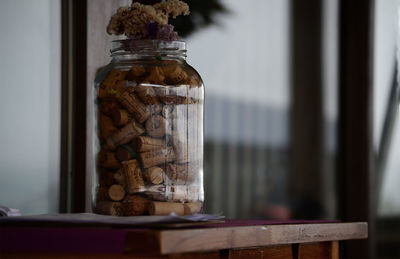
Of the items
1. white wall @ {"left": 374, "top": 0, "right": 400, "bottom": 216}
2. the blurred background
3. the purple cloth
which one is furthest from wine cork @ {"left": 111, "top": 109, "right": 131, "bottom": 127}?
white wall @ {"left": 374, "top": 0, "right": 400, "bottom": 216}

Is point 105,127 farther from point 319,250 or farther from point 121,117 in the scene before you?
point 319,250

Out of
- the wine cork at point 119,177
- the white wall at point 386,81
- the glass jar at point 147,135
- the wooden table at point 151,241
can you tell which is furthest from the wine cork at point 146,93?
the white wall at point 386,81

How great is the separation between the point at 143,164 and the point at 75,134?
39cm

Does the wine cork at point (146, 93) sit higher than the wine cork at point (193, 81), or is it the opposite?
the wine cork at point (193, 81)

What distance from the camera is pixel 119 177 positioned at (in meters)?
0.92

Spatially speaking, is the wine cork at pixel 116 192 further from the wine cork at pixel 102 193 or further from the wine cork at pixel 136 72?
the wine cork at pixel 136 72

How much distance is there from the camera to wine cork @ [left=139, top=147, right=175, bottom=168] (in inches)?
35.7

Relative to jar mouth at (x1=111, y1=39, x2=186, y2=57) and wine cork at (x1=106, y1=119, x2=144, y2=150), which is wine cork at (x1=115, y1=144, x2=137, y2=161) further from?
jar mouth at (x1=111, y1=39, x2=186, y2=57)

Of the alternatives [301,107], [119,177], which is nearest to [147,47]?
[119,177]

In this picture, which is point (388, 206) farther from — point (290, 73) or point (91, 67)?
point (91, 67)

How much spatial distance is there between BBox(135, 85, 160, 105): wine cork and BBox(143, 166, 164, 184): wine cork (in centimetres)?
10

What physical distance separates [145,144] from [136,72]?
0.37 ft

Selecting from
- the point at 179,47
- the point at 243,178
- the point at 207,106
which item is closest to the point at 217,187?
the point at 243,178

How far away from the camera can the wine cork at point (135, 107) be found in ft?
3.00
